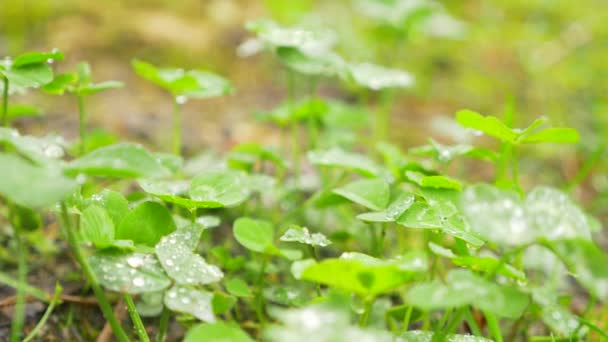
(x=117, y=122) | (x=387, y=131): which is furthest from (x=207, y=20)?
(x=387, y=131)

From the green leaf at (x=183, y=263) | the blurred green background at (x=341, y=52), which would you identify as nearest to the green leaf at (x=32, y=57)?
the green leaf at (x=183, y=263)

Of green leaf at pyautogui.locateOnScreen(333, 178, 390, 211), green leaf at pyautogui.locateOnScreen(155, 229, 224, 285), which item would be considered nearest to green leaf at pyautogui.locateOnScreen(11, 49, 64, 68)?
green leaf at pyautogui.locateOnScreen(155, 229, 224, 285)

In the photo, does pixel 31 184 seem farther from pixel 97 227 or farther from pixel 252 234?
pixel 252 234

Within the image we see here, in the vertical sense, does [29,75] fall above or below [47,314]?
above

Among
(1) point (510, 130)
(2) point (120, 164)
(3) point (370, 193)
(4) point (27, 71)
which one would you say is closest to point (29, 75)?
(4) point (27, 71)

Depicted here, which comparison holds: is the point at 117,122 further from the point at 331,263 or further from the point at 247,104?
the point at 331,263

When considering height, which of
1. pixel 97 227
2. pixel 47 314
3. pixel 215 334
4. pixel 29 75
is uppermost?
pixel 29 75

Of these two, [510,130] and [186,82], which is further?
[186,82]
